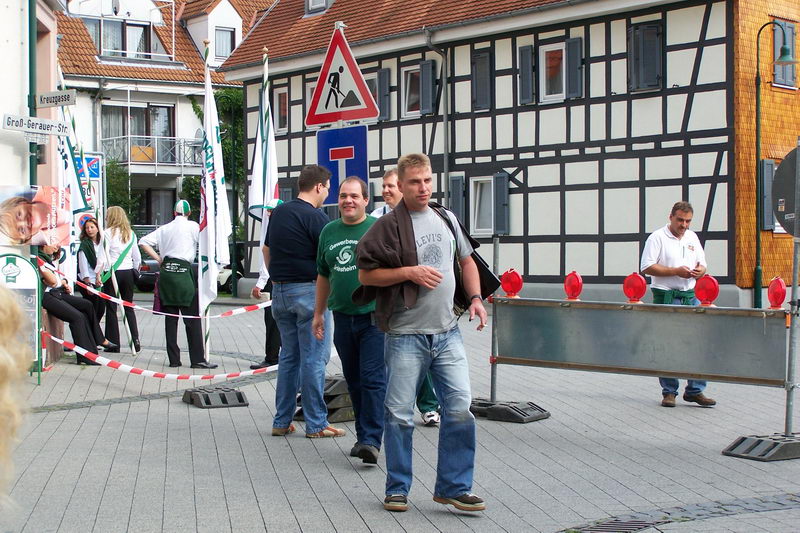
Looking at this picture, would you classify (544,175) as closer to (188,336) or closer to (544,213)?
(544,213)

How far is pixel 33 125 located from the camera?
12.3m

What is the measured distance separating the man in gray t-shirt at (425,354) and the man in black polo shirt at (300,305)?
2.05m

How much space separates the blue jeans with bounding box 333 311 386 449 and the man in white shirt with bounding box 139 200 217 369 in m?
5.84

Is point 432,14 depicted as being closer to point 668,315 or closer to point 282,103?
point 282,103

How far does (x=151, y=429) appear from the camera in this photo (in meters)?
→ 9.02

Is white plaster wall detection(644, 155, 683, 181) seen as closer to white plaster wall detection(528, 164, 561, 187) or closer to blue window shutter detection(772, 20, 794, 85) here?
white plaster wall detection(528, 164, 561, 187)

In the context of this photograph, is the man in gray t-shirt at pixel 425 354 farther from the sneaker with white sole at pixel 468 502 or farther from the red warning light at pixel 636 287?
the red warning light at pixel 636 287

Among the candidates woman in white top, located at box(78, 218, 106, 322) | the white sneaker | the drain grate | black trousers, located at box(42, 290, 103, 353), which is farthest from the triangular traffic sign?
woman in white top, located at box(78, 218, 106, 322)

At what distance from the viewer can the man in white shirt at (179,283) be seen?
13.4m

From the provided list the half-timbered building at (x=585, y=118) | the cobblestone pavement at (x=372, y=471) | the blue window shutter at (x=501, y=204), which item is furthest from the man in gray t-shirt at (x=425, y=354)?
the blue window shutter at (x=501, y=204)

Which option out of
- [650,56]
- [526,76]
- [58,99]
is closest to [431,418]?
[58,99]

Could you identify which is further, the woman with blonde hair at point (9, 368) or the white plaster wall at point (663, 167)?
the white plaster wall at point (663, 167)

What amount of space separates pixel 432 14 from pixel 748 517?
938 inches

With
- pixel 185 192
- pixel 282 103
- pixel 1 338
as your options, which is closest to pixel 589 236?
pixel 282 103
